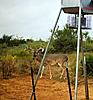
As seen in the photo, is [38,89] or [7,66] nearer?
[38,89]

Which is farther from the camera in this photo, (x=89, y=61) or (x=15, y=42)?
(x=15, y=42)

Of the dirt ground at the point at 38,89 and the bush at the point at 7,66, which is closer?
the dirt ground at the point at 38,89

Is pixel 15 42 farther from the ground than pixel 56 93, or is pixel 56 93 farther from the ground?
pixel 15 42

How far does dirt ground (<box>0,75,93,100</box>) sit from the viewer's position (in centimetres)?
856

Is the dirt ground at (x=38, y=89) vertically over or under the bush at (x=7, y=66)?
under

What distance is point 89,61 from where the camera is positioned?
11961 millimetres

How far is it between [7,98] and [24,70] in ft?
15.6

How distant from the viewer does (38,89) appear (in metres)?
9.70

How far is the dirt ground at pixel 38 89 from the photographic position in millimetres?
8562

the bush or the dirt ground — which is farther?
the bush

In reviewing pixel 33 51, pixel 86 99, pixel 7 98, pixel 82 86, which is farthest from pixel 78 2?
pixel 33 51

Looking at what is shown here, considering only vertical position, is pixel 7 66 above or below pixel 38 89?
above

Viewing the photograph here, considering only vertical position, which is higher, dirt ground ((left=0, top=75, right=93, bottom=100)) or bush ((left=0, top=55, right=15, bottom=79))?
bush ((left=0, top=55, right=15, bottom=79))

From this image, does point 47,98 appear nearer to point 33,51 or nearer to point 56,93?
point 56,93
